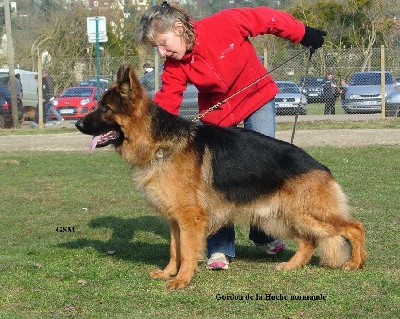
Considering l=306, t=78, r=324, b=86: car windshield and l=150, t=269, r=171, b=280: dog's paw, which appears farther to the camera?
l=306, t=78, r=324, b=86: car windshield

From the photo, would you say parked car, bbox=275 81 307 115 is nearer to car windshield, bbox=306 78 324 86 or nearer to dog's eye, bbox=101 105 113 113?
car windshield, bbox=306 78 324 86

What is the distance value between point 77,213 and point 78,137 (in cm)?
1148

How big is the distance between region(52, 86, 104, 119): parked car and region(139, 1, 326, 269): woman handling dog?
21052 millimetres

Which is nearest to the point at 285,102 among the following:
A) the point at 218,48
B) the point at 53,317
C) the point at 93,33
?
the point at 93,33

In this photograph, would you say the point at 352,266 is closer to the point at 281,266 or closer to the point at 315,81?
the point at 281,266

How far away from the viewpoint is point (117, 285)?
5855 millimetres

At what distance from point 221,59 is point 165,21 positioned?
601 mm

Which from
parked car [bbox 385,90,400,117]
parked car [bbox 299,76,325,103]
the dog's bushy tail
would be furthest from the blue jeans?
parked car [bbox 299,76,325,103]

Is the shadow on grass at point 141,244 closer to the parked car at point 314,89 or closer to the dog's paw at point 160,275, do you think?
the dog's paw at point 160,275

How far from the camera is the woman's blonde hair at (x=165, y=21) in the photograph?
6113mm

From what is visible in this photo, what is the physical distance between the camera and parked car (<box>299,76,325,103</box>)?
85.6 feet

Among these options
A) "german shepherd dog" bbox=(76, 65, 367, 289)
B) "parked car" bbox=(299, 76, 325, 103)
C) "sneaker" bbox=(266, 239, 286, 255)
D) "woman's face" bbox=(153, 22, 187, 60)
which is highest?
"woman's face" bbox=(153, 22, 187, 60)

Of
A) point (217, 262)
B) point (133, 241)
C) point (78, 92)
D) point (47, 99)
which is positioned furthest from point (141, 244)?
point (78, 92)

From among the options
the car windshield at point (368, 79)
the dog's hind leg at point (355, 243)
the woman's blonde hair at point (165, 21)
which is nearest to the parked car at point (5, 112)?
the car windshield at point (368, 79)
